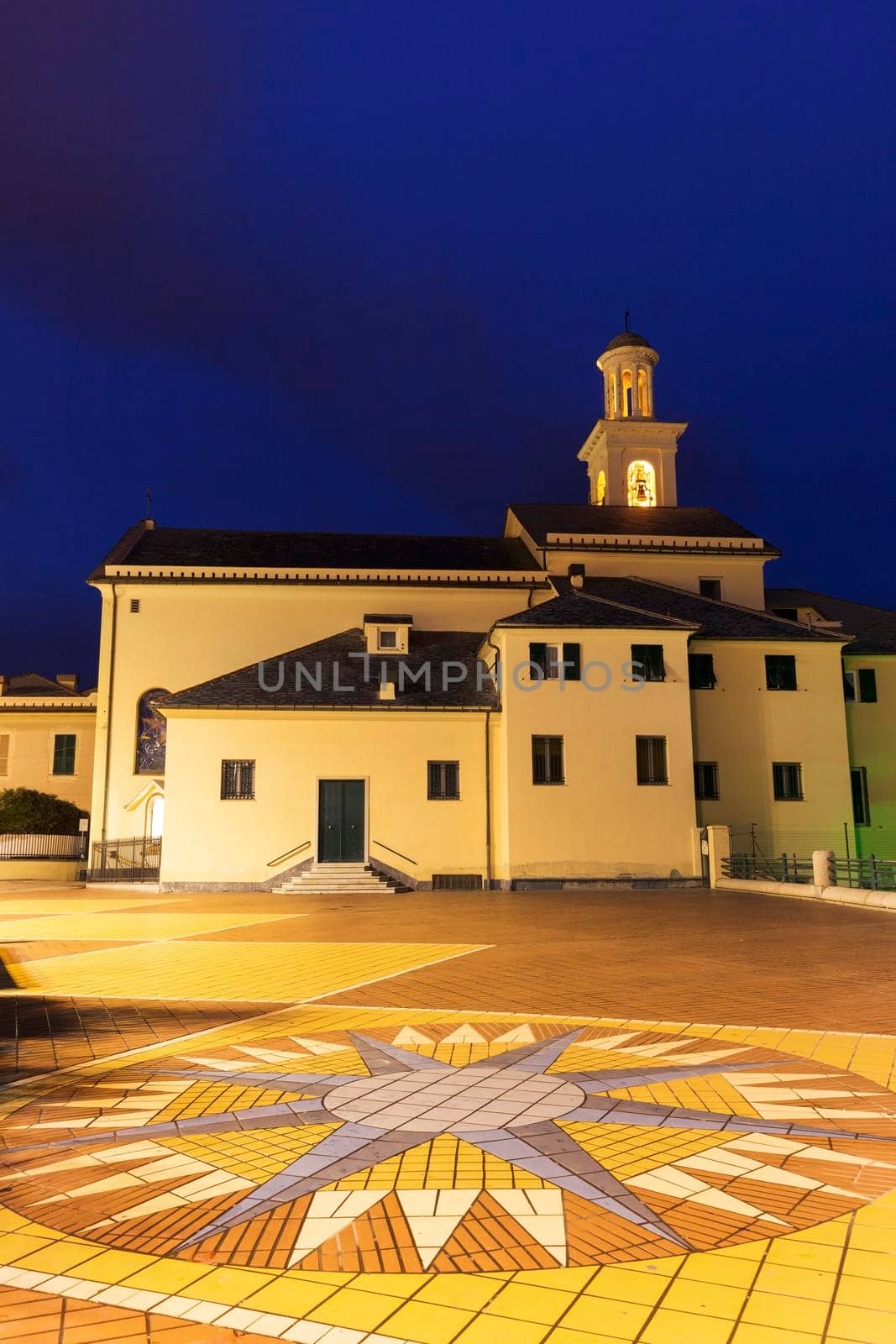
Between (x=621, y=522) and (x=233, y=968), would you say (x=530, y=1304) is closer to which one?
(x=233, y=968)

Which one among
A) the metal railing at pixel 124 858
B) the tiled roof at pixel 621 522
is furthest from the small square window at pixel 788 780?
the metal railing at pixel 124 858

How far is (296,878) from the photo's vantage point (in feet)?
96.6

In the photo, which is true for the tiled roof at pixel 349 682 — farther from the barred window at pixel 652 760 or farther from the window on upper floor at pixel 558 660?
the barred window at pixel 652 760

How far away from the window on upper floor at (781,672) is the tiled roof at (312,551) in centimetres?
1145

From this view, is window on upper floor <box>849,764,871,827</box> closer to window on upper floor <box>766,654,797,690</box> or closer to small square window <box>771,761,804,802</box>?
small square window <box>771,761,804,802</box>

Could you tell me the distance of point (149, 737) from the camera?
126ft

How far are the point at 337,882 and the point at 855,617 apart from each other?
26.9 metres

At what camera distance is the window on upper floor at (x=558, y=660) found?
30.8m

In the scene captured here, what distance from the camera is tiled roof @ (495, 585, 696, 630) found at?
30859mm

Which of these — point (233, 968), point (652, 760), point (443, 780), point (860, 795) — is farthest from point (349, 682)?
point (233, 968)

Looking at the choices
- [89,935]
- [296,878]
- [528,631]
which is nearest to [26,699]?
[296,878]

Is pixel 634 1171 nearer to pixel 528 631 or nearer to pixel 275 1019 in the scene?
pixel 275 1019

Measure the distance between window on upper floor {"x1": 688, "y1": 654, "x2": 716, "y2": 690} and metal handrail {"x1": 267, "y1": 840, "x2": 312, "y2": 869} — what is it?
46.9ft

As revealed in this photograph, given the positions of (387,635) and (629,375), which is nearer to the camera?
(387,635)
